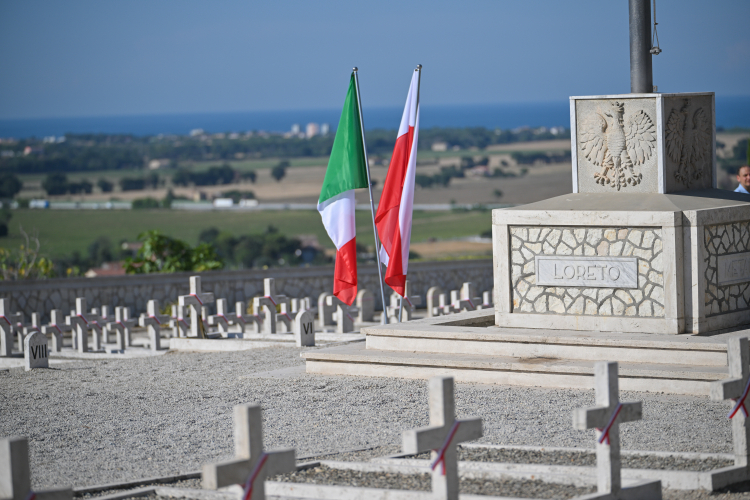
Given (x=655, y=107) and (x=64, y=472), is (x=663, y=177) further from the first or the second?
(x=64, y=472)

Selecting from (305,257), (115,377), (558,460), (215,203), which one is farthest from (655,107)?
(215,203)

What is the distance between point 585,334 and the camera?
10078 millimetres

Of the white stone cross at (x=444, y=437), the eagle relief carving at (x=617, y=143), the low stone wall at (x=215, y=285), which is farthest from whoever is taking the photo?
the low stone wall at (x=215, y=285)

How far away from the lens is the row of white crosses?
16.4 m

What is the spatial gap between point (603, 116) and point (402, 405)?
385 cm

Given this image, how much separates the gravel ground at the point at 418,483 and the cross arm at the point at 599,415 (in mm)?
532

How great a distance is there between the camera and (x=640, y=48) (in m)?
11.1

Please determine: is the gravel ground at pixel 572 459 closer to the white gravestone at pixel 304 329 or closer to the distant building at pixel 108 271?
the white gravestone at pixel 304 329

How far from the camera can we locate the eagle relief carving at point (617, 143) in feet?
34.5

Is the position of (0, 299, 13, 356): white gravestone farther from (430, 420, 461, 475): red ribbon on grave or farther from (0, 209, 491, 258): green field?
(0, 209, 491, 258): green field

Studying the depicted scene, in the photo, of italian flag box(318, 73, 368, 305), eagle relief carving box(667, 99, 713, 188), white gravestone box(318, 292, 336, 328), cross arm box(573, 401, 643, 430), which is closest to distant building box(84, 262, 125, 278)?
white gravestone box(318, 292, 336, 328)

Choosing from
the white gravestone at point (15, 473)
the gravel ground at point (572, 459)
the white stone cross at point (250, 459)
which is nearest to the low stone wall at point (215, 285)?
the gravel ground at point (572, 459)

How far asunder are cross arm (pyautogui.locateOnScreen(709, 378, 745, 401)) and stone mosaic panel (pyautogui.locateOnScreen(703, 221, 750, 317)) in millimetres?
4061

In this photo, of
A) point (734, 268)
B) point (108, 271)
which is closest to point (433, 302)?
point (734, 268)
